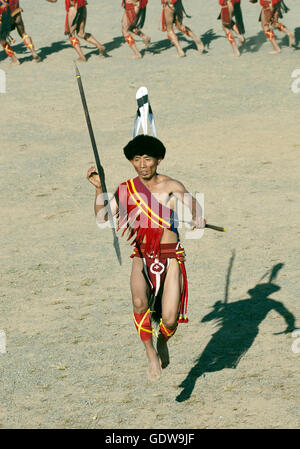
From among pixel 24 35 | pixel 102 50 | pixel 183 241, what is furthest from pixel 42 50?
pixel 183 241

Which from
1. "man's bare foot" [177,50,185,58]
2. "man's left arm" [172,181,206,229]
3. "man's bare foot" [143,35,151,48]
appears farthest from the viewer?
"man's bare foot" [143,35,151,48]

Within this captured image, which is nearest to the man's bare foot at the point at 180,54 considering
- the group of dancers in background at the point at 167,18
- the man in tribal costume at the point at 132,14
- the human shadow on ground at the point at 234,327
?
the group of dancers in background at the point at 167,18

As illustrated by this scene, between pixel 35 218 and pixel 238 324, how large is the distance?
14.2 ft

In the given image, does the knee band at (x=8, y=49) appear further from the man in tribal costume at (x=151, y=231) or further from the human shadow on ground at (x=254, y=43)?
the man in tribal costume at (x=151, y=231)

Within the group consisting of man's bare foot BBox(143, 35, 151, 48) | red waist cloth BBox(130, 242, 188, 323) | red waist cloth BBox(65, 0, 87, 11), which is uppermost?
red waist cloth BBox(130, 242, 188, 323)

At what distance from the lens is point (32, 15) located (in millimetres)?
24719

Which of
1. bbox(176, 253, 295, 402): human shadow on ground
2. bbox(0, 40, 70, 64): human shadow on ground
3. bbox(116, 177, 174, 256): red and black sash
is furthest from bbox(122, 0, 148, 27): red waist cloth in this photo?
bbox(116, 177, 174, 256): red and black sash

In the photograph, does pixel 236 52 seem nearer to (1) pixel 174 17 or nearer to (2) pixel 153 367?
(1) pixel 174 17

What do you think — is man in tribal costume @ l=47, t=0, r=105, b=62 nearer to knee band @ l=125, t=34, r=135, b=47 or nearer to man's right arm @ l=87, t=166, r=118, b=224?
knee band @ l=125, t=34, r=135, b=47

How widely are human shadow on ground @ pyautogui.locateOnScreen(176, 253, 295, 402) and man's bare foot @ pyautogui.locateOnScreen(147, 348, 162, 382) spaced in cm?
47

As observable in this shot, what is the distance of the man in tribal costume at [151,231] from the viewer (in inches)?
241

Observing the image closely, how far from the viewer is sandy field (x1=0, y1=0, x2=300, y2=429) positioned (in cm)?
656

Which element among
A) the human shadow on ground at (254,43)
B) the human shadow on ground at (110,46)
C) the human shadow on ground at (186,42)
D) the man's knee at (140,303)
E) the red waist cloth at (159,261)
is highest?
the red waist cloth at (159,261)

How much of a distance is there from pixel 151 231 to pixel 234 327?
2.02 m
